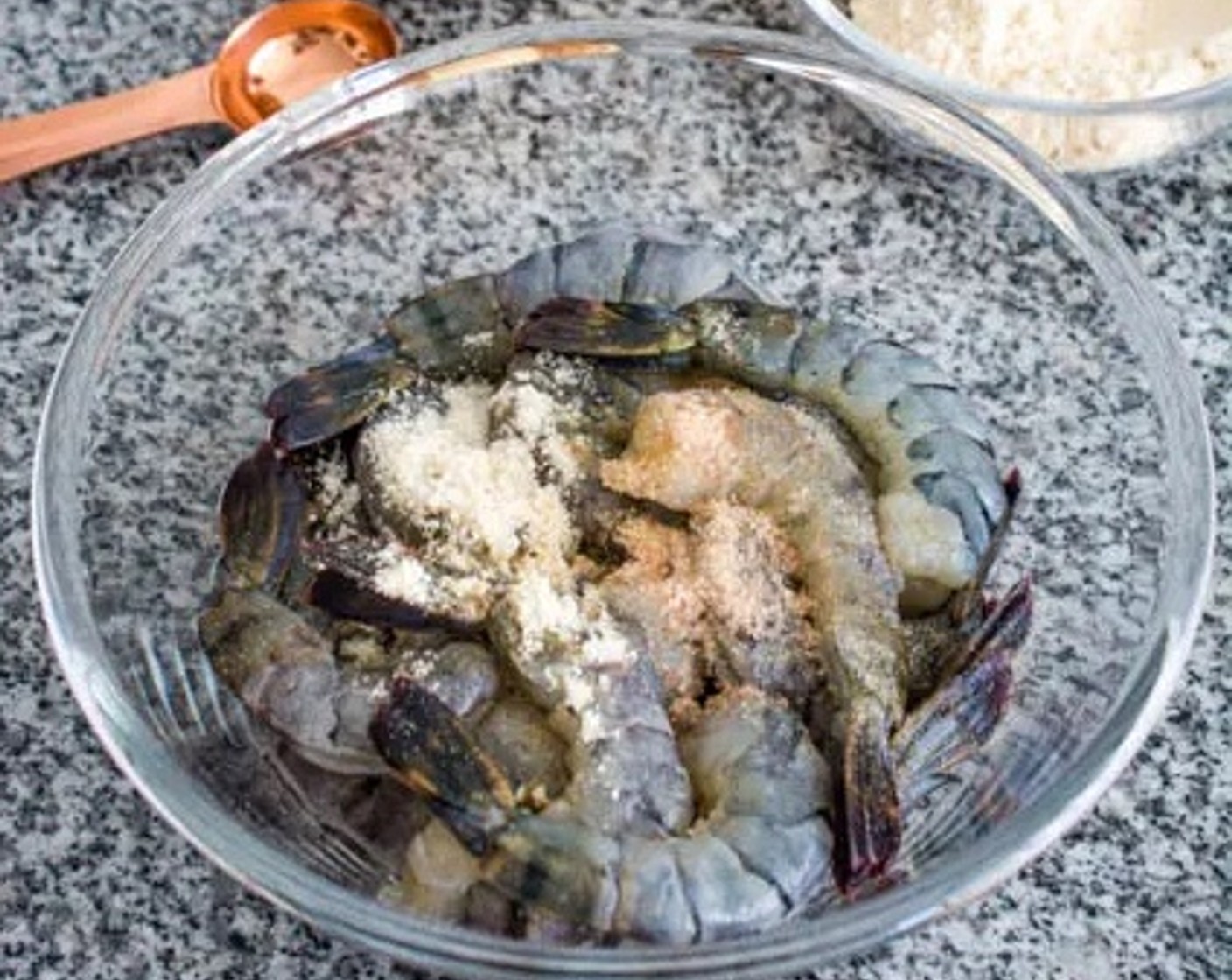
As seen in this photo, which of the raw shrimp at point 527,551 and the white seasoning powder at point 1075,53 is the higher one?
the white seasoning powder at point 1075,53

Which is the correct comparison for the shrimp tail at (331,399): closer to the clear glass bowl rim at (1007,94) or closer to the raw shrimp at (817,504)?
the raw shrimp at (817,504)

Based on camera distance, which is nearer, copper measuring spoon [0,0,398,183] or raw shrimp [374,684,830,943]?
raw shrimp [374,684,830,943]

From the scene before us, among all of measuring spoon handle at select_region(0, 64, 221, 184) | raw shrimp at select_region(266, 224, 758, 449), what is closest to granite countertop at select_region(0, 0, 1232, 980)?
measuring spoon handle at select_region(0, 64, 221, 184)

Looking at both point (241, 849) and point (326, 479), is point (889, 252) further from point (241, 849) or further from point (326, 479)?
point (241, 849)

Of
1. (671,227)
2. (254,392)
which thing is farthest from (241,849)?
(671,227)

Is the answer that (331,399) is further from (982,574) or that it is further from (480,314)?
(982,574)

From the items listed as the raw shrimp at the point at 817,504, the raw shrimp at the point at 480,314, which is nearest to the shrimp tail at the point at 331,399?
the raw shrimp at the point at 480,314

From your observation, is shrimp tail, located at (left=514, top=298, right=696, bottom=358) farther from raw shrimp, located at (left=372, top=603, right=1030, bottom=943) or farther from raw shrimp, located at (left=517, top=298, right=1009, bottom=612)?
raw shrimp, located at (left=372, top=603, right=1030, bottom=943)

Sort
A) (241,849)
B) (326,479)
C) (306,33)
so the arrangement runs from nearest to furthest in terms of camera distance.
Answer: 1. (241,849)
2. (326,479)
3. (306,33)
